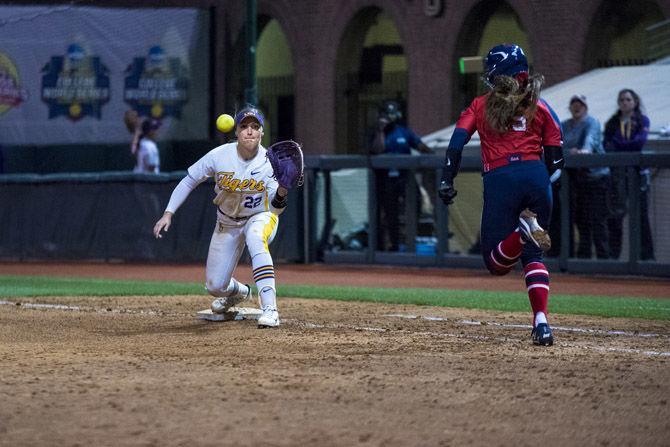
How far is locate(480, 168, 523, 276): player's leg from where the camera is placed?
8.25 metres

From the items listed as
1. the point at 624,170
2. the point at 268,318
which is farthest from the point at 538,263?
the point at 624,170

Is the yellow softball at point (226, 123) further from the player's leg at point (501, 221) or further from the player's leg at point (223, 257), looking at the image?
the player's leg at point (501, 221)

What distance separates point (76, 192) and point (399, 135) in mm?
4759

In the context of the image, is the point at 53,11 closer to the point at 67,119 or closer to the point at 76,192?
the point at 67,119

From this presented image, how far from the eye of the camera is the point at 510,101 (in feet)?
26.7

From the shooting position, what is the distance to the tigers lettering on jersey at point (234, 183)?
9391 millimetres

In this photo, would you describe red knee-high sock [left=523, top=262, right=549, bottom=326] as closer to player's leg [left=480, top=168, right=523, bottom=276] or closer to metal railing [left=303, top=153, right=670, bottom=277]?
player's leg [left=480, top=168, right=523, bottom=276]

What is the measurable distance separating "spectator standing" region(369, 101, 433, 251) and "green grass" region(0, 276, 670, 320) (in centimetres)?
323

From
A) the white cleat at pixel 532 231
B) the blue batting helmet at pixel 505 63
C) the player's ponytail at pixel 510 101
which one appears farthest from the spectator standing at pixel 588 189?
the white cleat at pixel 532 231

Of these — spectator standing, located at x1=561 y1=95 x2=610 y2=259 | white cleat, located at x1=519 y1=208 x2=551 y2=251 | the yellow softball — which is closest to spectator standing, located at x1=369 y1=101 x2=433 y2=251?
spectator standing, located at x1=561 y1=95 x2=610 y2=259

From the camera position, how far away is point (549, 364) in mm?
7219

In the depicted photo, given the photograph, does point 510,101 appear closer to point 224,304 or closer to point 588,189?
point 224,304

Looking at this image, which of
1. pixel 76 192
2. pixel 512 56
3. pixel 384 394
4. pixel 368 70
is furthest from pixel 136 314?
pixel 368 70

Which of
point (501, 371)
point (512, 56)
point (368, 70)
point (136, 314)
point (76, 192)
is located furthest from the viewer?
point (368, 70)
